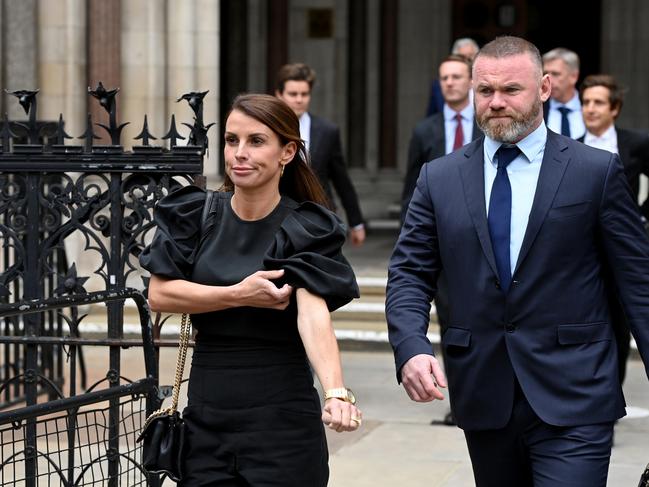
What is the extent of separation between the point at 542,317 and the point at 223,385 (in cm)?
97

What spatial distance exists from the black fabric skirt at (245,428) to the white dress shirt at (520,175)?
0.79 meters

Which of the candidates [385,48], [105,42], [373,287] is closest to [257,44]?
[385,48]

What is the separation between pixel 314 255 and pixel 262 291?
23cm

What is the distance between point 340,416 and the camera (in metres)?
4.13

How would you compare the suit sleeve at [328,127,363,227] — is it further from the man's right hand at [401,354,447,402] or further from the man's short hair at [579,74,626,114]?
the man's right hand at [401,354,447,402]

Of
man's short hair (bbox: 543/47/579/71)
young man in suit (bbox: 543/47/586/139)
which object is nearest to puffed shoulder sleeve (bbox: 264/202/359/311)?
young man in suit (bbox: 543/47/586/139)

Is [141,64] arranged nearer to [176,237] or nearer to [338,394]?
[176,237]

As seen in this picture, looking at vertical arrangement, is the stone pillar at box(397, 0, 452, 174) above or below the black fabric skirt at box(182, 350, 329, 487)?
above

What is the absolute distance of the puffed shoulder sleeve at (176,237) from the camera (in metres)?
4.50

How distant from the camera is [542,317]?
14.9 ft

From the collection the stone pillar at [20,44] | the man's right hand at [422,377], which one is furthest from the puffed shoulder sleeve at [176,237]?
the stone pillar at [20,44]

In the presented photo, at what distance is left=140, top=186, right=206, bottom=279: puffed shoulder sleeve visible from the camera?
177 inches

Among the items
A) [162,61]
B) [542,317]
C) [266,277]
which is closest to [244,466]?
Answer: [266,277]

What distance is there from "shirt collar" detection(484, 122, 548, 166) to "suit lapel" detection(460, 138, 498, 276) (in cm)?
5
